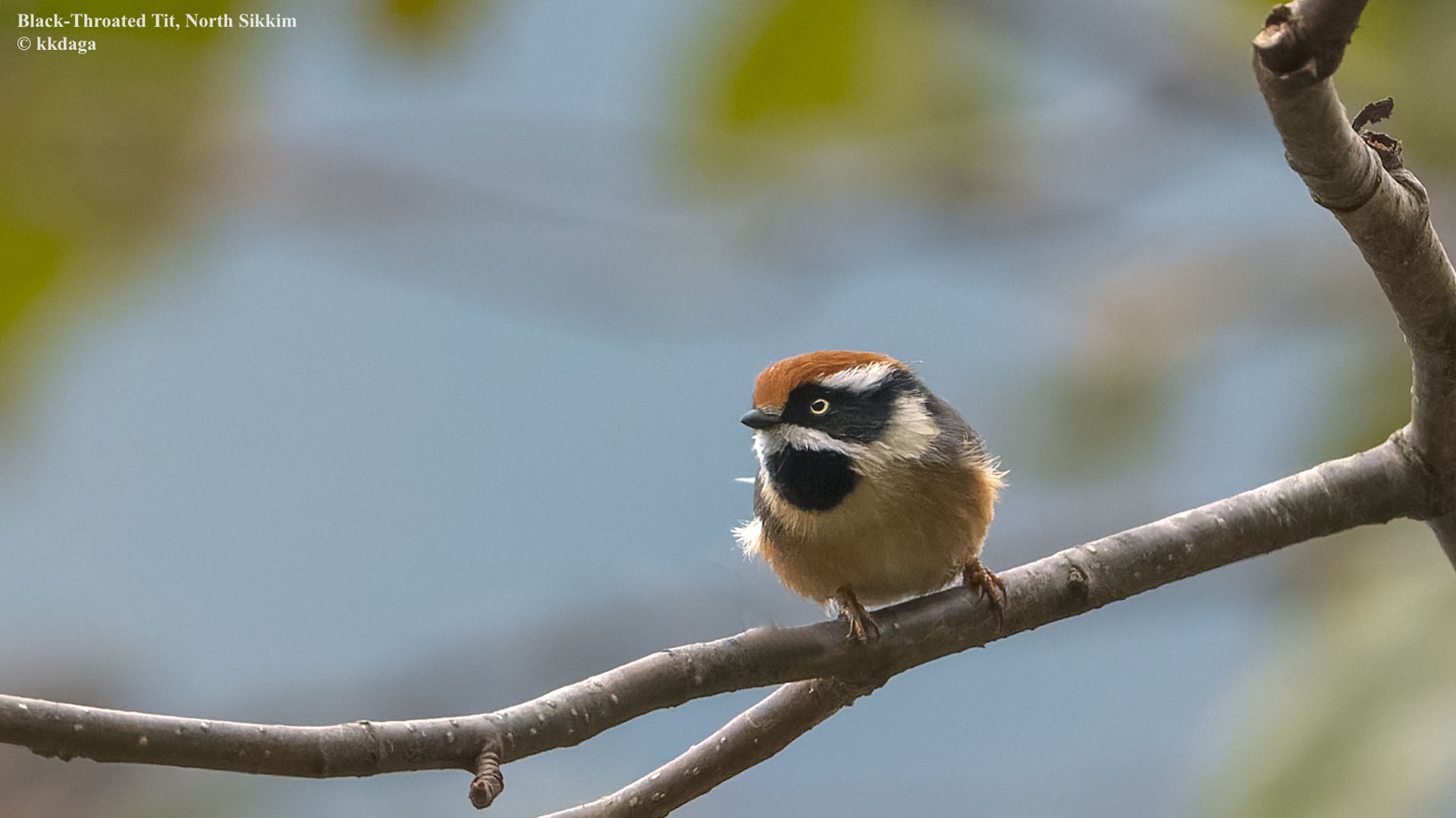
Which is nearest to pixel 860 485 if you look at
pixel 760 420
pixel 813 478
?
pixel 813 478

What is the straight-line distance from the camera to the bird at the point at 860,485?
2646 mm

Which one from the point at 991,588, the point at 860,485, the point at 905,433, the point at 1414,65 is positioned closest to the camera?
the point at 991,588

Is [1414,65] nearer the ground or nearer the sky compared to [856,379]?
nearer the sky

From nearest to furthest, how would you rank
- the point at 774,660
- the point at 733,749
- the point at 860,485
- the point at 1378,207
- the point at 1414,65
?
the point at 1378,207 < the point at 774,660 < the point at 733,749 < the point at 1414,65 < the point at 860,485

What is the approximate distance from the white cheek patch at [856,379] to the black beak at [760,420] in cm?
13

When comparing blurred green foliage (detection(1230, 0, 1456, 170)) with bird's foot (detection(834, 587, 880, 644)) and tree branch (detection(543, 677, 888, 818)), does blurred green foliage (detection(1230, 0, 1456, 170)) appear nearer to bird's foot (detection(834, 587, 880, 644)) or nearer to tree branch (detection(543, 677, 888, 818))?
bird's foot (detection(834, 587, 880, 644))

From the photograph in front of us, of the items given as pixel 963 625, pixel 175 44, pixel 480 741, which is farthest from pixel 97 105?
pixel 963 625

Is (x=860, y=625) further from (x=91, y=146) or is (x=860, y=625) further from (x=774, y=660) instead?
(x=91, y=146)

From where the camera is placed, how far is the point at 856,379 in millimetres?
2822

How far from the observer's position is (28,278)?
5.58ft

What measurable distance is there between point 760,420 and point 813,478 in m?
0.17

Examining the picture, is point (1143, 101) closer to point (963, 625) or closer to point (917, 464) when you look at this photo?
point (917, 464)

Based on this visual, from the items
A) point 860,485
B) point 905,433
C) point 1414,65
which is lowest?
point 860,485

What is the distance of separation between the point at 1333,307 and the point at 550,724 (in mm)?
2282
